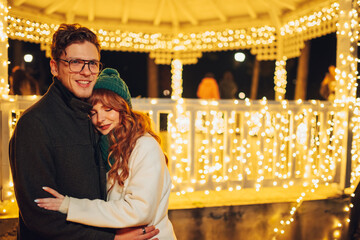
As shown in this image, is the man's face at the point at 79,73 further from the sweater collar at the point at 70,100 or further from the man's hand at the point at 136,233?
the man's hand at the point at 136,233

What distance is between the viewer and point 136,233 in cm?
159

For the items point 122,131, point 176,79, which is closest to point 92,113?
point 122,131

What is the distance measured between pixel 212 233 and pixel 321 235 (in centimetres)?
132

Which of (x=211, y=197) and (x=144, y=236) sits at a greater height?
(x=144, y=236)

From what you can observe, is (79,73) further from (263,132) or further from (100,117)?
(263,132)

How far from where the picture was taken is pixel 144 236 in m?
1.59

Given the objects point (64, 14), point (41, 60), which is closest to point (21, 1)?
point (64, 14)

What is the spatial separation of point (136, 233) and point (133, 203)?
0.82 ft

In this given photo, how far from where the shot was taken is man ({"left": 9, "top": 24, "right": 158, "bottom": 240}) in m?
1.35

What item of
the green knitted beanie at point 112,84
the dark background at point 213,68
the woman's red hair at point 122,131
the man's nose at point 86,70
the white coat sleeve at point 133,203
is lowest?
the white coat sleeve at point 133,203

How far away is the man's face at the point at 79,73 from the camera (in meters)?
1.58

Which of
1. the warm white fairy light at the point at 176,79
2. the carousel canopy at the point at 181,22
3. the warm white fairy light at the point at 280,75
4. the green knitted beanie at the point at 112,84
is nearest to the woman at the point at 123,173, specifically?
the green knitted beanie at the point at 112,84

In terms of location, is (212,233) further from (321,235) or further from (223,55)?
(223,55)

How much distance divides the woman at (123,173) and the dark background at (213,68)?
41.1 ft
